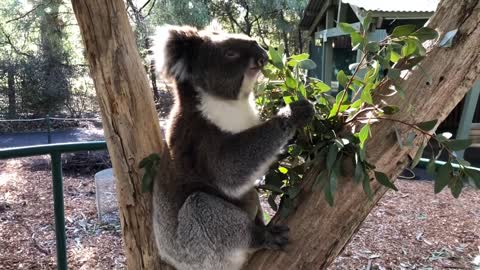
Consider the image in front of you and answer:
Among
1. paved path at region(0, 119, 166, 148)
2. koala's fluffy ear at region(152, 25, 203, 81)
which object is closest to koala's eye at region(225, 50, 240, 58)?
koala's fluffy ear at region(152, 25, 203, 81)

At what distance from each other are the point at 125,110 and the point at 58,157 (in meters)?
0.54

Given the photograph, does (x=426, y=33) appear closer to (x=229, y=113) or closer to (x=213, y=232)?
(x=229, y=113)

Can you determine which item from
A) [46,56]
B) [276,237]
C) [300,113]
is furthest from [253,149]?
[46,56]

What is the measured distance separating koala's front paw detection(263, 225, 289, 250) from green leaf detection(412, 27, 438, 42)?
0.83 meters

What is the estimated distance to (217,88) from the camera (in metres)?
2.06

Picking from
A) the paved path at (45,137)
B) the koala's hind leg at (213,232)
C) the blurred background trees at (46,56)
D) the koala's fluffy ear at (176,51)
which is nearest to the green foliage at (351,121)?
the koala's hind leg at (213,232)

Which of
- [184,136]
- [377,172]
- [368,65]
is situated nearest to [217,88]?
[184,136]

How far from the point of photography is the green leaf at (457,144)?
1449mm

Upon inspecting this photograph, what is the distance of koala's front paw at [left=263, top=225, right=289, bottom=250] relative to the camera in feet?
5.26

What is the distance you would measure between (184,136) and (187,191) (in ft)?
0.89

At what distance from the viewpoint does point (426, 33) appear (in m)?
1.41

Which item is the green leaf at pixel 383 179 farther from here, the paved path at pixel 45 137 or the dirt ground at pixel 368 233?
the paved path at pixel 45 137

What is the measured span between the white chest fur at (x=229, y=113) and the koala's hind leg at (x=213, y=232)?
35 cm

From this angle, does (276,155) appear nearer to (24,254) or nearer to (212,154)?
(212,154)
